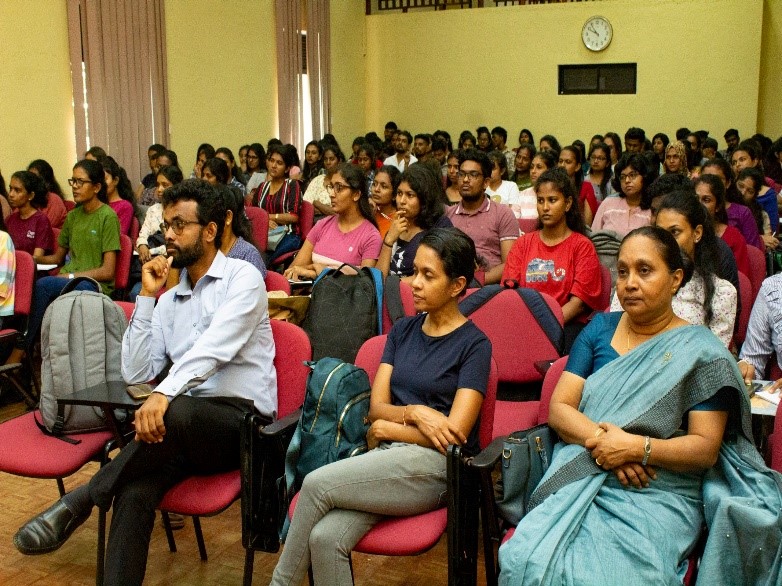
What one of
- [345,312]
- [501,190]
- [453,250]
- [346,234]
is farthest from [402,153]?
[453,250]

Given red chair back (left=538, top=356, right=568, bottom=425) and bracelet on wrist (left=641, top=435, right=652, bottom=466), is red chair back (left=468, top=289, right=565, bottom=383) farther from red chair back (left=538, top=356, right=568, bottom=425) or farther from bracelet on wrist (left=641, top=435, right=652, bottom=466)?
bracelet on wrist (left=641, top=435, right=652, bottom=466)

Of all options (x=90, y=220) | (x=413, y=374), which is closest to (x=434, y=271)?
(x=413, y=374)

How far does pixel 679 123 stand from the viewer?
440 inches

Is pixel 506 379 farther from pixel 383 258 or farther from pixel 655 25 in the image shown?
pixel 655 25

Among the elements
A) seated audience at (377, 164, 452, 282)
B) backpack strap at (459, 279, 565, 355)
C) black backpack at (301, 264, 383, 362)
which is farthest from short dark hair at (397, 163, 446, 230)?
backpack strap at (459, 279, 565, 355)

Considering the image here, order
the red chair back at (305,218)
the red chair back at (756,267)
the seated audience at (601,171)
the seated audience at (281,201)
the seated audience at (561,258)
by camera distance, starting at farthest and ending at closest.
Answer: the seated audience at (601,171)
the red chair back at (305,218)
the seated audience at (281,201)
the red chair back at (756,267)
the seated audience at (561,258)

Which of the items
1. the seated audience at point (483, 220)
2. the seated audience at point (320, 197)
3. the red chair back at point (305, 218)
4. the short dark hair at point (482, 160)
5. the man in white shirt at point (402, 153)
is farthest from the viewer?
the man in white shirt at point (402, 153)

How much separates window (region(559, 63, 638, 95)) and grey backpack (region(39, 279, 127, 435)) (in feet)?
31.1

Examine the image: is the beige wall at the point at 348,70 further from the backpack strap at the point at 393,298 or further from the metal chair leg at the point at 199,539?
the metal chair leg at the point at 199,539

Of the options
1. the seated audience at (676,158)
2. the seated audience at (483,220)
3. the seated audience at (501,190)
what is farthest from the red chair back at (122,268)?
the seated audience at (676,158)

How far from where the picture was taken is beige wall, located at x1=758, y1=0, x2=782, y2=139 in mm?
10922

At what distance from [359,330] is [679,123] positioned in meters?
8.81

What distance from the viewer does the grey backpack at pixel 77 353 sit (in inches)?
118

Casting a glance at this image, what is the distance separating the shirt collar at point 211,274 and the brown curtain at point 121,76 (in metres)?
5.88
